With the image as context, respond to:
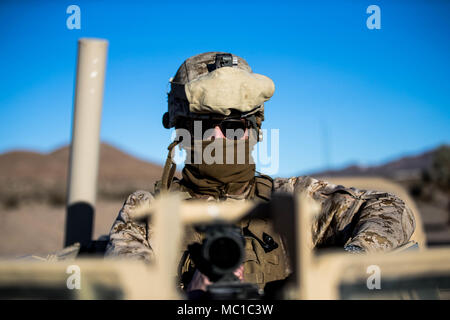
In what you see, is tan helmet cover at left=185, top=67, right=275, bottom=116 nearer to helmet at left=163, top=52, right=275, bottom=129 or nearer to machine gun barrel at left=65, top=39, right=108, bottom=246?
helmet at left=163, top=52, right=275, bottom=129

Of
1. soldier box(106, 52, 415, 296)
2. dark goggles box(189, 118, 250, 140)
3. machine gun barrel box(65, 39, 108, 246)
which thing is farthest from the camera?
machine gun barrel box(65, 39, 108, 246)

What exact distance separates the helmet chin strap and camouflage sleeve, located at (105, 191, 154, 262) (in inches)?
4.9

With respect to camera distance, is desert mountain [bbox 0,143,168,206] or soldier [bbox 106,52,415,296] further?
desert mountain [bbox 0,143,168,206]

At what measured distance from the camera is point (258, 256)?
6.94 feet

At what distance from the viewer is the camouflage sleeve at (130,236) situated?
1.89 meters

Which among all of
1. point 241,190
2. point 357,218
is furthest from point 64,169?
point 357,218

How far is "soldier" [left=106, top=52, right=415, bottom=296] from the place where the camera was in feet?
6.65

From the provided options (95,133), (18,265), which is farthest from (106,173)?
(18,265)

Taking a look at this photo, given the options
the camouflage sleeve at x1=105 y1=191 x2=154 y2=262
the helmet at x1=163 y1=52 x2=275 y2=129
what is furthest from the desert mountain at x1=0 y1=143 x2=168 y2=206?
the helmet at x1=163 y1=52 x2=275 y2=129

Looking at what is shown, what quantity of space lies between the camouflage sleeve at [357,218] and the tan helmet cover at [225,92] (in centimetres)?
63

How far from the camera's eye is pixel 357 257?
37.4 inches

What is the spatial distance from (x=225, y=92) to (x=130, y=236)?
873 millimetres

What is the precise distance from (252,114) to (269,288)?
3.19 feet
